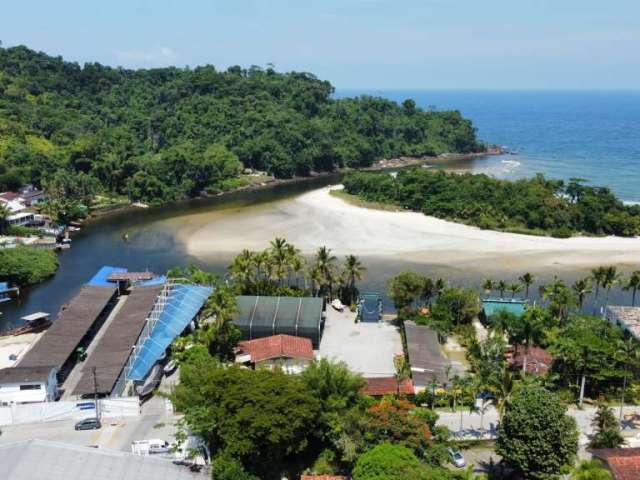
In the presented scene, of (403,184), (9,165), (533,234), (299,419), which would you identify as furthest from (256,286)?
(9,165)

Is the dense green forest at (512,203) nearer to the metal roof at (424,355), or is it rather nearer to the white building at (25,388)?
the metal roof at (424,355)

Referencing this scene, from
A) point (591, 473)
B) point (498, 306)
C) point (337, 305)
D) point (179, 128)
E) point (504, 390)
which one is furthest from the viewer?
point (179, 128)

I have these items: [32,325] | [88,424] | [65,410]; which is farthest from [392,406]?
[32,325]

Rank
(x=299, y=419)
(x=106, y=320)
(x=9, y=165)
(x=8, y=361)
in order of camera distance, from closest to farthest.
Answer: (x=299, y=419), (x=8, y=361), (x=106, y=320), (x=9, y=165)

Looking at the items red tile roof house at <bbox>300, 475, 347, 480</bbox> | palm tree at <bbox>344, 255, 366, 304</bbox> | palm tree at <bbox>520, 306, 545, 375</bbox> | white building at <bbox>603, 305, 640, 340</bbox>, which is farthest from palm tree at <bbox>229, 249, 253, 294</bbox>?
white building at <bbox>603, 305, 640, 340</bbox>

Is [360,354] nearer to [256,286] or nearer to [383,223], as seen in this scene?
[256,286]

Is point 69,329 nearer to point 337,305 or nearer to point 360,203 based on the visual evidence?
point 337,305
